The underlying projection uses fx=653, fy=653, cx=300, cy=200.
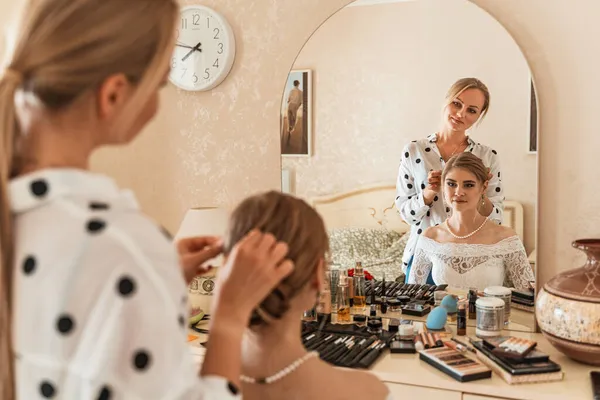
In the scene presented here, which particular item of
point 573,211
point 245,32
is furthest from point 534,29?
point 245,32

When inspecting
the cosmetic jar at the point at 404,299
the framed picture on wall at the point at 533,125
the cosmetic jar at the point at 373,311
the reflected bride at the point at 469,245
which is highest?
the framed picture on wall at the point at 533,125

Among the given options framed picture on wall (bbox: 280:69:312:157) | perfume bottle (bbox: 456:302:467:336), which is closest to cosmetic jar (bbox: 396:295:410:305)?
perfume bottle (bbox: 456:302:467:336)

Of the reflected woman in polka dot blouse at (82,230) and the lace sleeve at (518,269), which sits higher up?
the reflected woman in polka dot blouse at (82,230)

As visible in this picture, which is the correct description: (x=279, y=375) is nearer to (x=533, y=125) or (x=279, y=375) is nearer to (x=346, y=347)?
(x=346, y=347)

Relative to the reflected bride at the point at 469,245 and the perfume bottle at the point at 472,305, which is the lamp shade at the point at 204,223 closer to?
the reflected bride at the point at 469,245

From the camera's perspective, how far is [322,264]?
1134 millimetres

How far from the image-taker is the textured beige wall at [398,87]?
1908 mm

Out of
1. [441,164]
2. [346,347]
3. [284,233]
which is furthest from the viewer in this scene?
[441,164]

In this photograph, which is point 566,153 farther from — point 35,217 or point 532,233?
point 35,217

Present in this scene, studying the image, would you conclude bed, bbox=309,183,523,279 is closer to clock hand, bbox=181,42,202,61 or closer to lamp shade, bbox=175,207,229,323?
lamp shade, bbox=175,207,229,323

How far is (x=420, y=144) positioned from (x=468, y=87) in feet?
0.73

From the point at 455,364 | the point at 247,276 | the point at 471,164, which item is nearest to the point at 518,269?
the point at 471,164

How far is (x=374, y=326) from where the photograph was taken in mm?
1958

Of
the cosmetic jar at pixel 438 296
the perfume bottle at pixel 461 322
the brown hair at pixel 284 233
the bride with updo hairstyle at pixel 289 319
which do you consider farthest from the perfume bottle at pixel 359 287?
the brown hair at pixel 284 233
